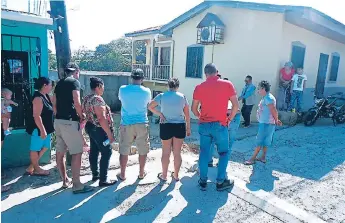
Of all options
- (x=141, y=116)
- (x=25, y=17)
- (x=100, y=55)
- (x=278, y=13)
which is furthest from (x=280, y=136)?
(x=100, y=55)

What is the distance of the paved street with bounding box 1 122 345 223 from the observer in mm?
3221

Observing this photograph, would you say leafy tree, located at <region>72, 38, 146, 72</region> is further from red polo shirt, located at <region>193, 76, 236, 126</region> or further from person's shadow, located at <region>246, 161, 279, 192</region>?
red polo shirt, located at <region>193, 76, 236, 126</region>

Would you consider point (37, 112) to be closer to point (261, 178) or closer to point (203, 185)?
point (203, 185)

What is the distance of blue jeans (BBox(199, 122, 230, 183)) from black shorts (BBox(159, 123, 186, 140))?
10.8 inches

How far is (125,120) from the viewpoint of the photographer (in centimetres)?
390

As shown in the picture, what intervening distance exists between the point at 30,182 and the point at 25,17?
245 centimetres

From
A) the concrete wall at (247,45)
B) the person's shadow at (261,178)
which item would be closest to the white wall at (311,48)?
the concrete wall at (247,45)

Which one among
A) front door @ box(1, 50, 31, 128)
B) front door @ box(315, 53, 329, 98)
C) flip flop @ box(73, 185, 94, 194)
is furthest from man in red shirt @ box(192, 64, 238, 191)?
front door @ box(315, 53, 329, 98)

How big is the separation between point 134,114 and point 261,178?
2375mm

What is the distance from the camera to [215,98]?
3.73 meters

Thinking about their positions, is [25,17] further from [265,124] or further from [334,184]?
[334,184]

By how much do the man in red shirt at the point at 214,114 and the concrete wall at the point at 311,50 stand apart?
259 inches

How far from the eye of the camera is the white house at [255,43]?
926 cm

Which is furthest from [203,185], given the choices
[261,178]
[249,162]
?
[249,162]
